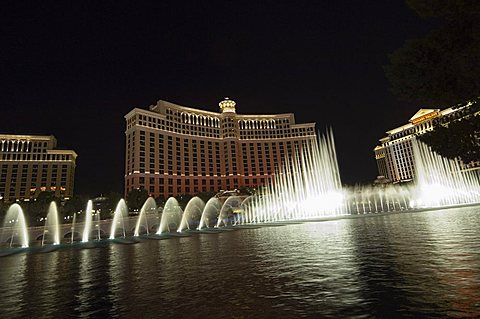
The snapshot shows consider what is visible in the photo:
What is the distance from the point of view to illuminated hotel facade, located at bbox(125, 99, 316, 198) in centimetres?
12156

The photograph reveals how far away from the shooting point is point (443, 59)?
41.8ft

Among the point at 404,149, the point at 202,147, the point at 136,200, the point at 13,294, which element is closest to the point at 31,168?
the point at 202,147

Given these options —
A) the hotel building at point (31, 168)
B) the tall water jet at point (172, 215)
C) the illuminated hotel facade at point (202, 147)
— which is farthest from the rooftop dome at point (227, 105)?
the hotel building at point (31, 168)

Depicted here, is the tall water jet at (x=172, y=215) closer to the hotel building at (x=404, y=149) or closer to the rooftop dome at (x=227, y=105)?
the rooftop dome at (x=227, y=105)

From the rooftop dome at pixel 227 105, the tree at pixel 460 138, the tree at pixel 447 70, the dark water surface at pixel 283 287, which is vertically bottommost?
the dark water surface at pixel 283 287

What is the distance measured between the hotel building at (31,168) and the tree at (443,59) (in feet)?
549

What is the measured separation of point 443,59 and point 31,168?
175530mm

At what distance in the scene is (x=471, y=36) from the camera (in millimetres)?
12086

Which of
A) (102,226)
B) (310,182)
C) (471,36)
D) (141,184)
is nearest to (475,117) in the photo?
(471,36)

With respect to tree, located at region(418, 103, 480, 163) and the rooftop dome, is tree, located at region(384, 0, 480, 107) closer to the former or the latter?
tree, located at region(418, 103, 480, 163)

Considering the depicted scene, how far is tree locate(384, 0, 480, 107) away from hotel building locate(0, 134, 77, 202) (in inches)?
6593

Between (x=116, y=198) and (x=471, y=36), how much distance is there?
82891 mm

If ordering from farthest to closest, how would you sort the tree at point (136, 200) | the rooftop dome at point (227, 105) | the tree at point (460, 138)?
the rooftop dome at point (227, 105) < the tree at point (136, 200) < the tree at point (460, 138)

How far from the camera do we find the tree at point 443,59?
1207 cm
